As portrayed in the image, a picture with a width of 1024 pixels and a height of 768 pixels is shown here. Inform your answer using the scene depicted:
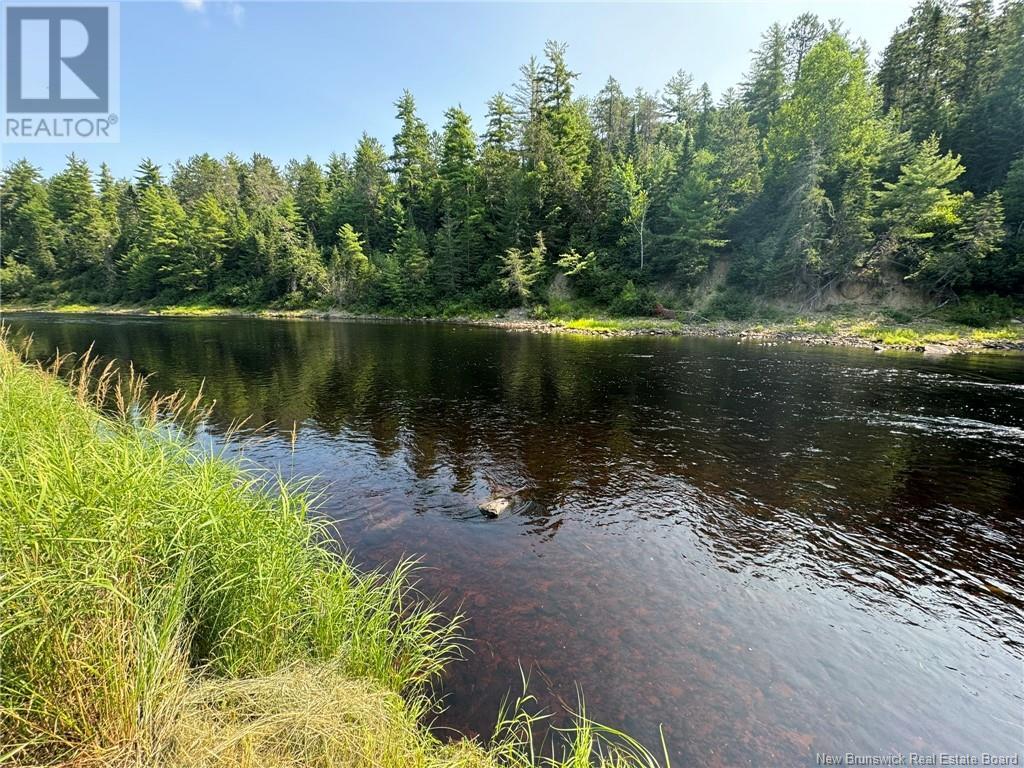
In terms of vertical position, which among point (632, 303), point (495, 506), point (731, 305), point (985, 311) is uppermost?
point (632, 303)

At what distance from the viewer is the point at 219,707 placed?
3.41m

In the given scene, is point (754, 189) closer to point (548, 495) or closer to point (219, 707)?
point (548, 495)

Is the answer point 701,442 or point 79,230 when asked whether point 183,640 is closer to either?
point 701,442

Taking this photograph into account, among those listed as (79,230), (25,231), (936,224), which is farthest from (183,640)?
(25,231)

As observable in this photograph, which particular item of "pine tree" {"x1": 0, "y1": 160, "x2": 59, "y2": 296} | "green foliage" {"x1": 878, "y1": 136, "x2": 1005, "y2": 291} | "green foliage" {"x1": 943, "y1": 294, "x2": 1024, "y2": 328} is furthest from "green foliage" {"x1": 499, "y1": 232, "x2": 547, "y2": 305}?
"pine tree" {"x1": 0, "y1": 160, "x2": 59, "y2": 296}

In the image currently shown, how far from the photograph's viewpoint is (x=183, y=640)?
377 cm

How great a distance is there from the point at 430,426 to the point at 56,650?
1268 cm

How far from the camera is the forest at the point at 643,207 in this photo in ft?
136

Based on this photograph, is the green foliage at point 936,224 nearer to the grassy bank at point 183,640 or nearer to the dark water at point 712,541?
the dark water at point 712,541

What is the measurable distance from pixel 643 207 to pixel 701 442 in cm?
4242

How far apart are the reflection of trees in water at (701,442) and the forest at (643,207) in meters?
19.9

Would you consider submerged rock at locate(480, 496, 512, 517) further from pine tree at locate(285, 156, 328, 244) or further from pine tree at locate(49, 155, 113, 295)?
pine tree at locate(49, 155, 113, 295)

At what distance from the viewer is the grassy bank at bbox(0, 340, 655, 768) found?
8.94 feet

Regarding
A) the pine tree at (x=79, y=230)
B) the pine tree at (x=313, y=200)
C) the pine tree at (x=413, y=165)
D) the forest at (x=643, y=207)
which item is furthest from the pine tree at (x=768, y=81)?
the pine tree at (x=79, y=230)
